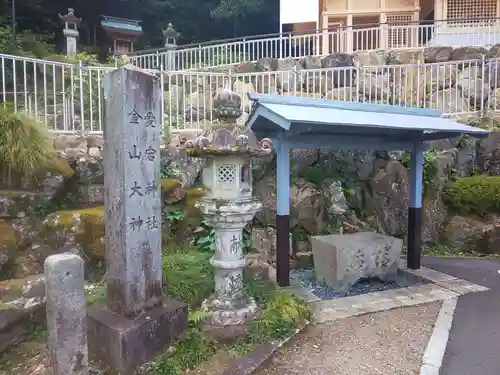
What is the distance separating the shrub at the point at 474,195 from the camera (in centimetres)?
849

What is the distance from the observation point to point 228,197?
441cm

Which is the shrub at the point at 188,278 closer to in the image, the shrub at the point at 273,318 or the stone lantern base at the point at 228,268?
the stone lantern base at the point at 228,268

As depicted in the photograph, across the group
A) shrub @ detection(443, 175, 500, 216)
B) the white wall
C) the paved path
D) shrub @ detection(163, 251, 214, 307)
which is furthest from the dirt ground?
the white wall

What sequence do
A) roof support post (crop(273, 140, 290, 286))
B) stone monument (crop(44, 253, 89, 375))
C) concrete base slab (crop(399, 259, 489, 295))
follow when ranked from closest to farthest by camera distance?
stone monument (crop(44, 253, 89, 375)) → roof support post (crop(273, 140, 290, 286)) → concrete base slab (crop(399, 259, 489, 295))

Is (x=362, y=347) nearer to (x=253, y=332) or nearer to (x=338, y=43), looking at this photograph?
(x=253, y=332)

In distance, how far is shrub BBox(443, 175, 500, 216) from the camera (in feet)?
27.9

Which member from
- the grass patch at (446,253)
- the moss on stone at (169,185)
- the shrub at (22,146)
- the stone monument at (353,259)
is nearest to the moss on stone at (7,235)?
the shrub at (22,146)

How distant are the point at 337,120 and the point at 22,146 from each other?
14.3ft

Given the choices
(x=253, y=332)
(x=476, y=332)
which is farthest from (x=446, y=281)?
(x=253, y=332)

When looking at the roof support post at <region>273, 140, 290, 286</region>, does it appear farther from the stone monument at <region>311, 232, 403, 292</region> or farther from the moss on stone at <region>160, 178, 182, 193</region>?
the moss on stone at <region>160, 178, 182, 193</region>

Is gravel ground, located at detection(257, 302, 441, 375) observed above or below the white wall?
below

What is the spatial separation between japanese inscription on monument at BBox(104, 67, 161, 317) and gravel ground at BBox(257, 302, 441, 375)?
1523 mm

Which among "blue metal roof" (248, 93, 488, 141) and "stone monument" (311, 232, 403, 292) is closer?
"blue metal roof" (248, 93, 488, 141)

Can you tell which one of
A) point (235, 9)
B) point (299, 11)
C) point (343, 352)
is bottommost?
point (343, 352)
